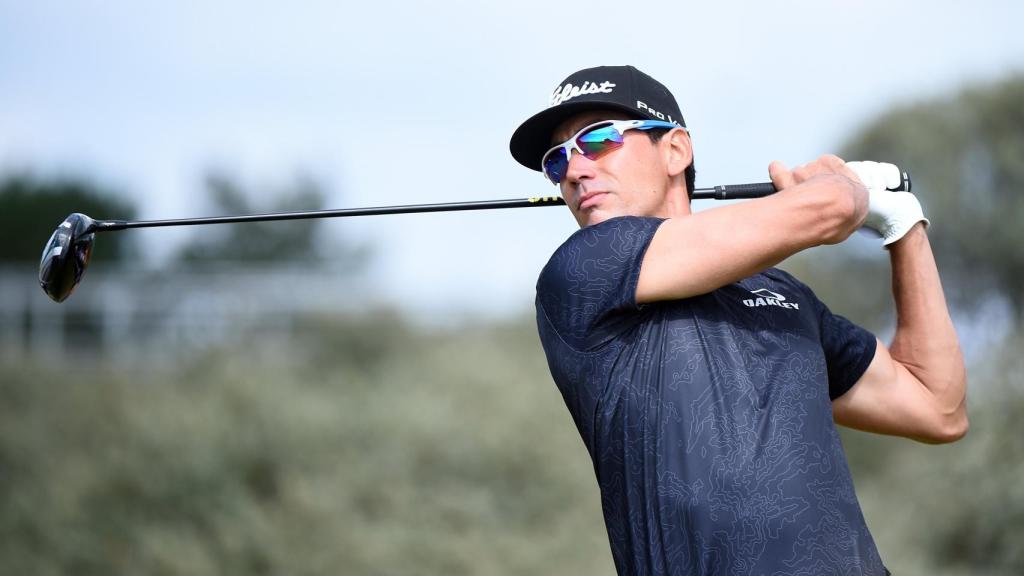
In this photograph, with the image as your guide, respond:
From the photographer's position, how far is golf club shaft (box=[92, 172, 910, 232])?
3.16m

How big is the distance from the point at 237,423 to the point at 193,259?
1408 cm

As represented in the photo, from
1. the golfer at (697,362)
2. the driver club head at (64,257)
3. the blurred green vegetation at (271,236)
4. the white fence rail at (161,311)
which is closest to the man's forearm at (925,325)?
the golfer at (697,362)

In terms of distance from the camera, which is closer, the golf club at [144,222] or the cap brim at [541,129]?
the cap brim at [541,129]

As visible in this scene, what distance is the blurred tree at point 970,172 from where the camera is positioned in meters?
14.1

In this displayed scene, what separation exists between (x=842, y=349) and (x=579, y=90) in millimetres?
949

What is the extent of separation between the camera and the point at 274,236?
3088 cm

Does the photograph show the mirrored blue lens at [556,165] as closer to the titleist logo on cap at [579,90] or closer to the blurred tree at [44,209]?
the titleist logo on cap at [579,90]

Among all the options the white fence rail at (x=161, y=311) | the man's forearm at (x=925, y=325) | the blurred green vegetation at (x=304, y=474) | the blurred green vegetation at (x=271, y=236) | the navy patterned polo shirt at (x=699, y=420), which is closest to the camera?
the navy patterned polo shirt at (x=699, y=420)

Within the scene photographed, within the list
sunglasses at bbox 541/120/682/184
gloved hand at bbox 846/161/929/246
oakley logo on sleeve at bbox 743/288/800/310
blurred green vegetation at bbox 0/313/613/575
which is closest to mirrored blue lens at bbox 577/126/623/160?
sunglasses at bbox 541/120/682/184

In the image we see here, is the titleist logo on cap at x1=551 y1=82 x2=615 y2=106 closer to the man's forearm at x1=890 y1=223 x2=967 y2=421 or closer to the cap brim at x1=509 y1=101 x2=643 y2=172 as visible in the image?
the cap brim at x1=509 y1=101 x2=643 y2=172

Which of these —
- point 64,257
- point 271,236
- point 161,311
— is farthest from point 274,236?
point 64,257

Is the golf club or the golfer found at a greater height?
the golf club

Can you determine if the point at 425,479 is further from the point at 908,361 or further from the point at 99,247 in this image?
the point at 99,247

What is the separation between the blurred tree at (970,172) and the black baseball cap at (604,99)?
1186 cm
